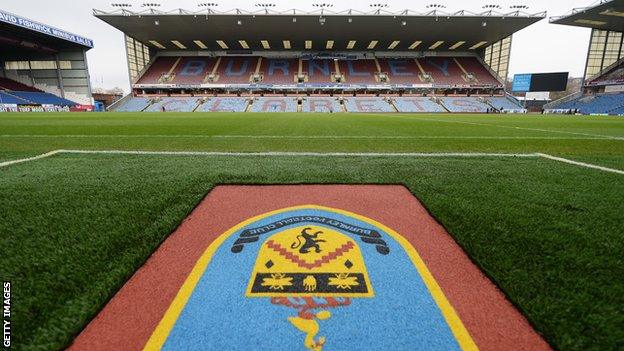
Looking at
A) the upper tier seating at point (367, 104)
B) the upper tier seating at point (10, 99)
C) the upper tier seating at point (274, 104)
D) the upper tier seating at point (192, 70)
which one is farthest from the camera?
the upper tier seating at point (192, 70)

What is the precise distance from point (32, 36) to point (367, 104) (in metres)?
37.9

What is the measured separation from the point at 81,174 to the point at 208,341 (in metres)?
3.33

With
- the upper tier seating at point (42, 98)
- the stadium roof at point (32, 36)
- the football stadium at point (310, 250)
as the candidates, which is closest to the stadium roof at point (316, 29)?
the stadium roof at point (32, 36)

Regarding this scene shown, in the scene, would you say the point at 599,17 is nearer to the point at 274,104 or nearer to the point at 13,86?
the point at 274,104

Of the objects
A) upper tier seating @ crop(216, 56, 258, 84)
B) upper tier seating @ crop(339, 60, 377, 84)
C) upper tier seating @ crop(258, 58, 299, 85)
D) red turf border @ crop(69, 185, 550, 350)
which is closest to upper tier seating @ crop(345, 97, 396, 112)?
upper tier seating @ crop(339, 60, 377, 84)

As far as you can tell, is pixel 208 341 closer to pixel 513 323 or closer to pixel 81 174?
pixel 513 323

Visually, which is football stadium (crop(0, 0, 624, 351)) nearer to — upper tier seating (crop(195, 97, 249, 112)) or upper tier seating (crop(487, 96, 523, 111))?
upper tier seating (crop(195, 97, 249, 112))

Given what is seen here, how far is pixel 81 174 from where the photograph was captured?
3568mm

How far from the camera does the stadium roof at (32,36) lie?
28.2m

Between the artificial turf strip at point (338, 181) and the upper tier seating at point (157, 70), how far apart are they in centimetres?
4596

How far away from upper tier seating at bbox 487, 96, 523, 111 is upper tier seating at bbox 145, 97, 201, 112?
38.4m

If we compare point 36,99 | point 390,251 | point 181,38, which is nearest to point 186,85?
point 181,38

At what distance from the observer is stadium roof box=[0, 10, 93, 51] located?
28.2 meters

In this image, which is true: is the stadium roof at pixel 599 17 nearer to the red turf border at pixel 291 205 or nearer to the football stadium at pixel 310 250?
the football stadium at pixel 310 250
